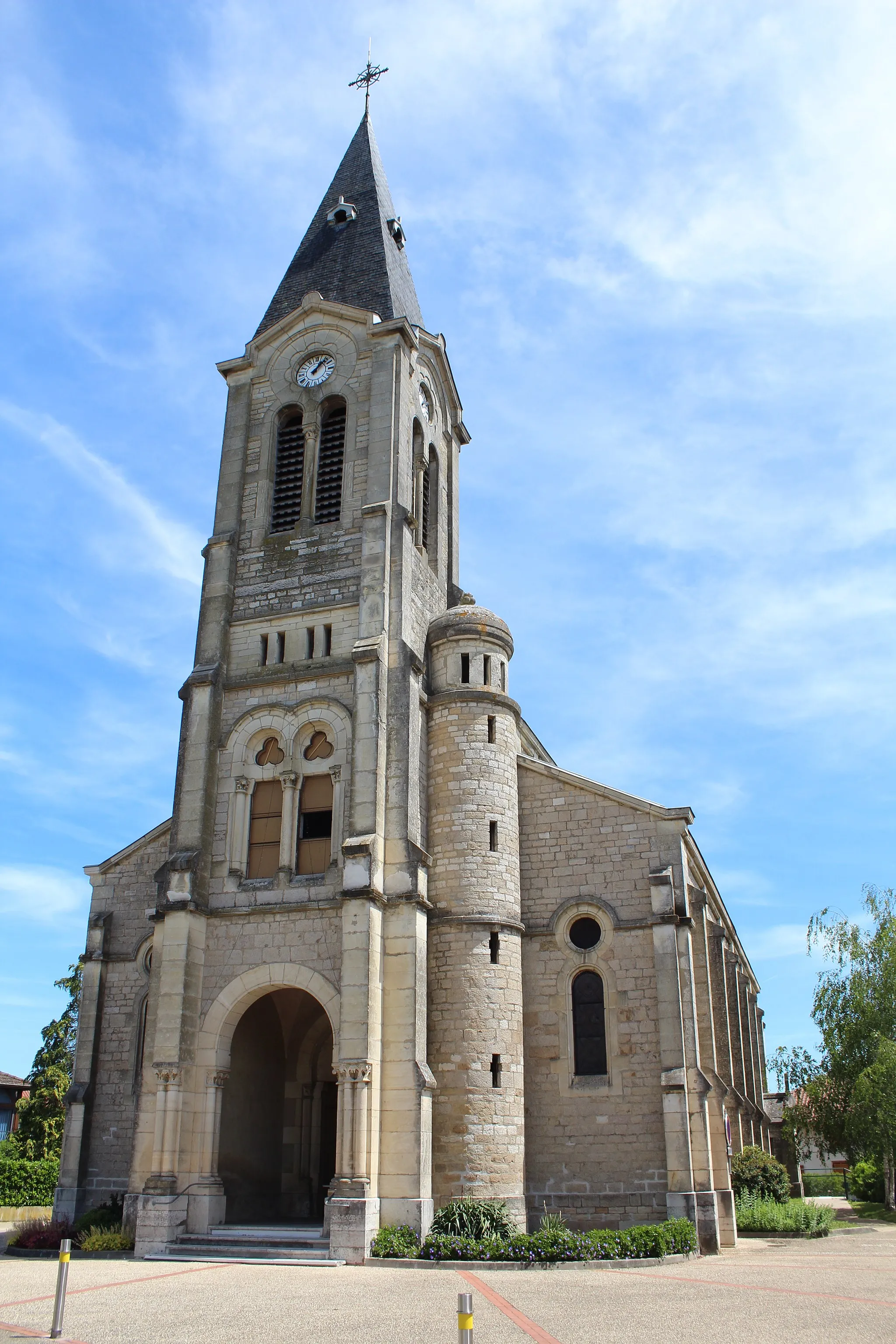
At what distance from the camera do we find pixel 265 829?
22.8 metres

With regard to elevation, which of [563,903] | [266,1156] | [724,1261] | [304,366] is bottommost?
[724,1261]

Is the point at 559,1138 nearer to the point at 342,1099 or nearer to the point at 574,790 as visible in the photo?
the point at 342,1099

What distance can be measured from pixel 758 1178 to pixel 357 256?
26368mm

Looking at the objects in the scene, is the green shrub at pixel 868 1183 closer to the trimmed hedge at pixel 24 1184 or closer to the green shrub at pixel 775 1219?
the green shrub at pixel 775 1219

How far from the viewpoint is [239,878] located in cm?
2223

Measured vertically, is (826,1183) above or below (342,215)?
below

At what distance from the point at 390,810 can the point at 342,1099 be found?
5.48m

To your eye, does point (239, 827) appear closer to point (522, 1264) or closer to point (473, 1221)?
point (473, 1221)

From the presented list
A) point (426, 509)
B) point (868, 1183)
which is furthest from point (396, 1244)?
point (868, 1183)

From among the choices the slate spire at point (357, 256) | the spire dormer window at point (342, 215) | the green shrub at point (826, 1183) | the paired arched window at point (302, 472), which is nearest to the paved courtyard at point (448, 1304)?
the paired arched window at point (302, 472)

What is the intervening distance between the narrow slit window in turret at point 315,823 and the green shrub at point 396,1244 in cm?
684

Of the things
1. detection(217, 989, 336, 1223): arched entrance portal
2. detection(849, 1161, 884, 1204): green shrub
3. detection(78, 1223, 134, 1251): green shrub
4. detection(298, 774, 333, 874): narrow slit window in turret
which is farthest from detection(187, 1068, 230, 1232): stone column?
detection(849, 1161, 884, 1204): green shrub

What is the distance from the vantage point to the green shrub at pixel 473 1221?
18328 mm

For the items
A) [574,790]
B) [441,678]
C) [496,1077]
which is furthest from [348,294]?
[496,1077]
